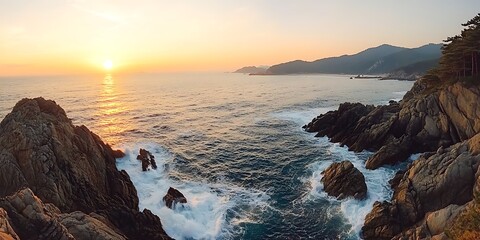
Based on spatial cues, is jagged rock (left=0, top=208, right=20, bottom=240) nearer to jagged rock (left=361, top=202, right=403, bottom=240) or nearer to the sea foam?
the sea foam

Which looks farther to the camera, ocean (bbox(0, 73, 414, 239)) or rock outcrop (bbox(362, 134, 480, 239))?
ocean (bbox(0, 73, 414, 239))

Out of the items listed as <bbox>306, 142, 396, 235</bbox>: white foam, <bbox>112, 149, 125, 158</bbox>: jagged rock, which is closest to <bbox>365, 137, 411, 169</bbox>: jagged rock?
<bbox>306, 142, 396, 235</bbox>: white foam

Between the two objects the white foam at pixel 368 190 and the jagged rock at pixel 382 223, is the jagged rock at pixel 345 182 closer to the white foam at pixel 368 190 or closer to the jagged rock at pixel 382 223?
the white foam at pixel 368 190

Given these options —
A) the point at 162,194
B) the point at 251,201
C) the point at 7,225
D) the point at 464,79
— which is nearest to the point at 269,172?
the point at 251,201

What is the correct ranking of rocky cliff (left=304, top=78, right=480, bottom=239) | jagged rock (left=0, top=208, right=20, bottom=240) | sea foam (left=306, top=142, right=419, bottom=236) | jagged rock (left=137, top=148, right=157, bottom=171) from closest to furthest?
1. jagged rock (left=0, top=208, right=20, bottom=240)
2. rocky cliff (left=304, top=78, right=480, bottom=239)
3. sea foam (left=306, top=142, right=419, bottom=236)
4. jagged rock (left=137, top=148, right=157, bottom=171)

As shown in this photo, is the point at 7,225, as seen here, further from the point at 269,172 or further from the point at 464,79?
the point at 464,79

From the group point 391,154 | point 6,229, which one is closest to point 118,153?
point 6,229

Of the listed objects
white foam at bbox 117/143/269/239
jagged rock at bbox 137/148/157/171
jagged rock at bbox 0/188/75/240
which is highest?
jagged rock at bbox 0/188/75/240
